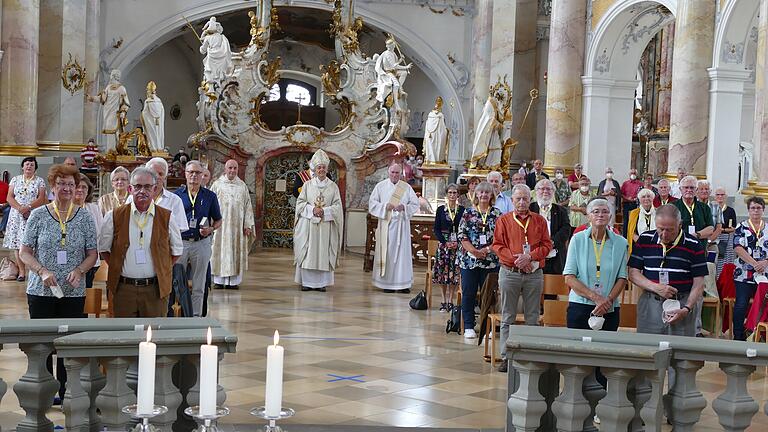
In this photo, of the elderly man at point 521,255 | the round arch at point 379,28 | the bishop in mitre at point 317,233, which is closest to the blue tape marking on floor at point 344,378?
the elderly man at point 521,255

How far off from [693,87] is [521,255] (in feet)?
28.4

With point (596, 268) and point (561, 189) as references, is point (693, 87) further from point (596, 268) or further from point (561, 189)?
point (596, 268)

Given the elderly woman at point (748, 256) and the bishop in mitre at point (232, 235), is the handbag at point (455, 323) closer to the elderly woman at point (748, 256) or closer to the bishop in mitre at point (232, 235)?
the elderly woman at point (748, 256)

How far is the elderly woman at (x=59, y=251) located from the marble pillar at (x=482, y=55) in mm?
19861

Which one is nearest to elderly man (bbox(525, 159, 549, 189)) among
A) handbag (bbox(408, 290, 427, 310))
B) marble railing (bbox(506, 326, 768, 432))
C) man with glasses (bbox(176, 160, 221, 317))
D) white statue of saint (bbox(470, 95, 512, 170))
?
white statue of saint (bbox(470, 95, 512, 170))

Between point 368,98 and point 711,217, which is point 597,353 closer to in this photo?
point 711,217

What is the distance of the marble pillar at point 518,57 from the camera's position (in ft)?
83.5

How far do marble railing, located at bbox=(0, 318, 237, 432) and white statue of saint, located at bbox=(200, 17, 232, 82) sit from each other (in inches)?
659

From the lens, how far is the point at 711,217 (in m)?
11.9

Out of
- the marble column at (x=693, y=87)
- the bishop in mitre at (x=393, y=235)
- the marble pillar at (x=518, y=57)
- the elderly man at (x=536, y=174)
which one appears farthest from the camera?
the marble pillar at (x=518, y=57)

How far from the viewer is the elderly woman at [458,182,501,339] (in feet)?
34.2

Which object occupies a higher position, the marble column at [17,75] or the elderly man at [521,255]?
the marble column at [17,75]

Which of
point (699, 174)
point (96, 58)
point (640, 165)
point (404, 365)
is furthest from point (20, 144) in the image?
point (640, 165)

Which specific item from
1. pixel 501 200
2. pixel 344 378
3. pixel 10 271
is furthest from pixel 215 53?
pixel 344 378
